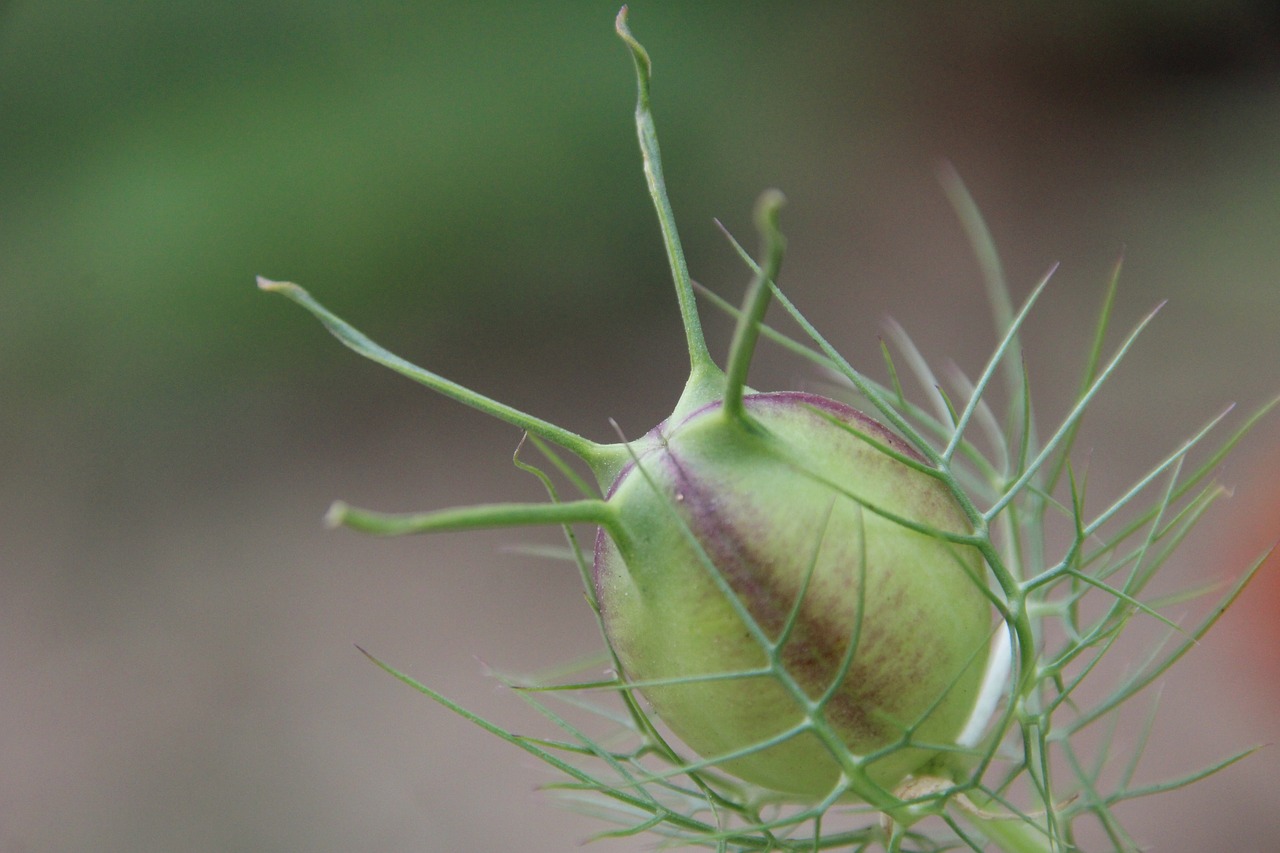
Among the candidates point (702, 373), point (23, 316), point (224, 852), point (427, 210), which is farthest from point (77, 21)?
point (702, 373)

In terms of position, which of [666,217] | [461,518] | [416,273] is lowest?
[461,518]

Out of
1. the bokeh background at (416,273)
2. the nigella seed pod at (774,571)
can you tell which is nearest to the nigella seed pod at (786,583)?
the nigella seed pod at (774,571)

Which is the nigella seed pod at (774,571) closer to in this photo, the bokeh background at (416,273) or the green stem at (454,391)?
the green stem at (454,391)

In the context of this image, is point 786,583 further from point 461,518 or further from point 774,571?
point 461,518

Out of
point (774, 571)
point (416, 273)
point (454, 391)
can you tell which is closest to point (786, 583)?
point (774, 571)

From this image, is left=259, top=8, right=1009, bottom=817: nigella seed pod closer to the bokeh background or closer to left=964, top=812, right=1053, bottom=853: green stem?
left=964, top=812, right=1053, bottom=853: green stem

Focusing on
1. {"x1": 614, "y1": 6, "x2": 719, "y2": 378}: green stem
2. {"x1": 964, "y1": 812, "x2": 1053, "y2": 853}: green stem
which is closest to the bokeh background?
{"x1": 964, "y1": 812, "x2": 1053, "y2": 853}: green stem
